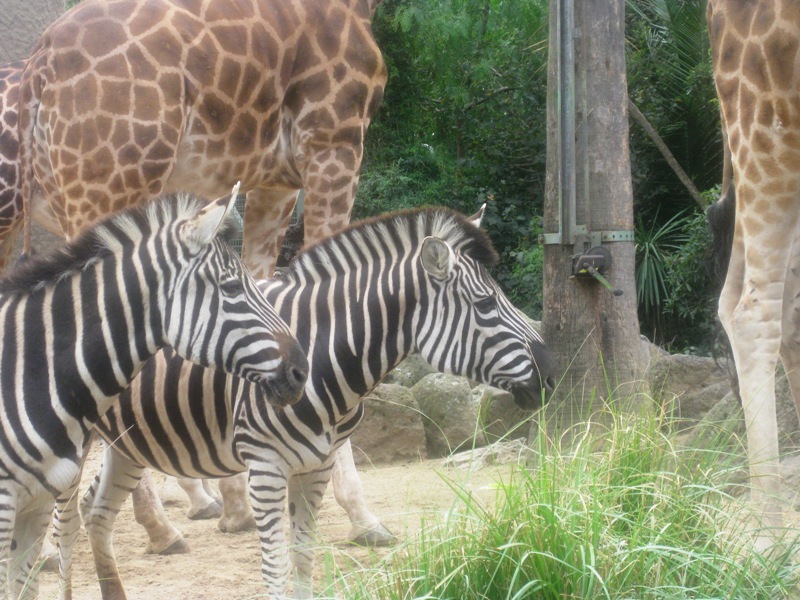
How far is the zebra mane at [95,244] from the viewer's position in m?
3.48

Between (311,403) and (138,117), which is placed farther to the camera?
(138,117)

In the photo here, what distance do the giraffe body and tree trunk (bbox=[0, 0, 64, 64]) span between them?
4.41 metres

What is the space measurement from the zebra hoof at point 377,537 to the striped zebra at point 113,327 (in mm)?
2060

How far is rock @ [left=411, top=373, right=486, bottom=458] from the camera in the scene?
7695mm

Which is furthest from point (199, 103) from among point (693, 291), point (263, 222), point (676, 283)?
point (693, 291)

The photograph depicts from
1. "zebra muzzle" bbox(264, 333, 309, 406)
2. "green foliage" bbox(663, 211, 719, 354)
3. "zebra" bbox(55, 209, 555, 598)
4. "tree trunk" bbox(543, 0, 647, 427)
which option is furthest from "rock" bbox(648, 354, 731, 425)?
"zebra muzzle" bbox(264, 333, 309, 406)

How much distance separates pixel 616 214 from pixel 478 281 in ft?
6.48

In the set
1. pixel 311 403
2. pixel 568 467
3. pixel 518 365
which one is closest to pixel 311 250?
pixel 311 403

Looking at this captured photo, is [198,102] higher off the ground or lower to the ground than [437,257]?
higher

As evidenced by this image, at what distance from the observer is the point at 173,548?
17.5 ft

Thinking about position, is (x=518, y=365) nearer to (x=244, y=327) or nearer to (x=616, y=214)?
(x=244, y=327)

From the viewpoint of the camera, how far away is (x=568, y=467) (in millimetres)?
3346

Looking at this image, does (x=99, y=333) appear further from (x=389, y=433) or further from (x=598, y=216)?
(x=389, y=433)

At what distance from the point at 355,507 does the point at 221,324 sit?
7.44 feet
